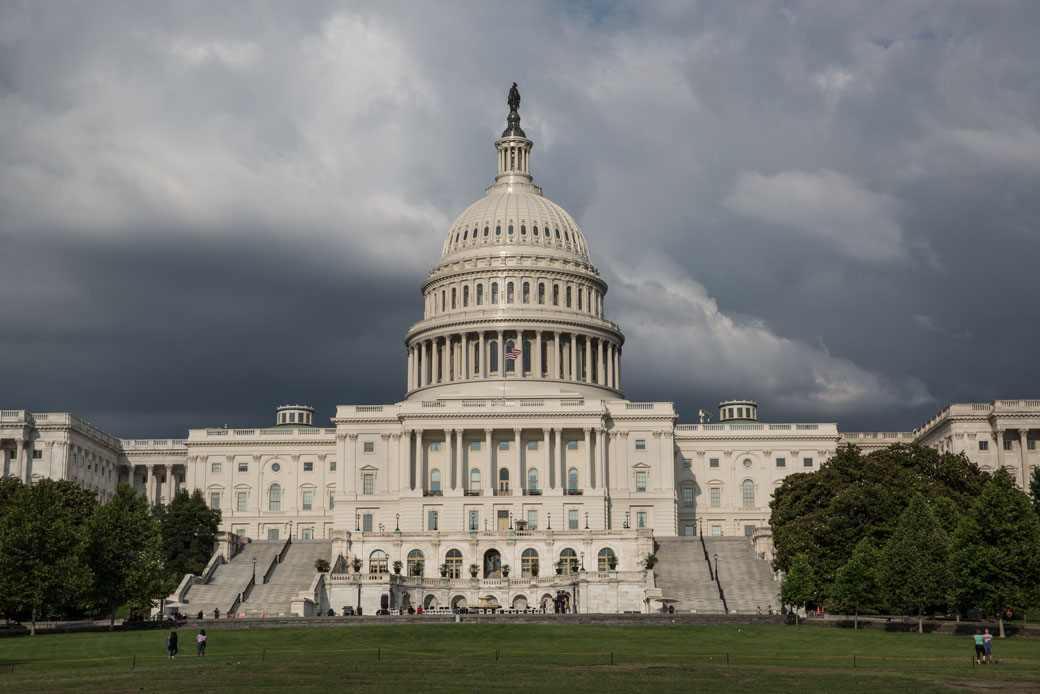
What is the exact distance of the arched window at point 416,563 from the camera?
4405 inches

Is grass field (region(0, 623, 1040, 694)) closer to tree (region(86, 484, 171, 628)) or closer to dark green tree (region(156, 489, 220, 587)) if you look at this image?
tree (region(86, 484, 171, 628))

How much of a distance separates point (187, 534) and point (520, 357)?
45.7 m

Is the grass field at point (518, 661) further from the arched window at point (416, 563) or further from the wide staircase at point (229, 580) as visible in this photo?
the arched window at point (416, 563)

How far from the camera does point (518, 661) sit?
54.4 metres

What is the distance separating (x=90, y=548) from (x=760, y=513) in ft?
268

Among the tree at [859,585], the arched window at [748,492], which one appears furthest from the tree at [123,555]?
the arched window at [748,492]

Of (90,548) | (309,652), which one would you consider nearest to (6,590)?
(90,548)

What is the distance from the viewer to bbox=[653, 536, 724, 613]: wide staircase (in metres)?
97.7

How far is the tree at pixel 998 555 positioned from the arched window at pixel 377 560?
54.3 meters

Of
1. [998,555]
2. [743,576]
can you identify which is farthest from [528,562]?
[998,555]

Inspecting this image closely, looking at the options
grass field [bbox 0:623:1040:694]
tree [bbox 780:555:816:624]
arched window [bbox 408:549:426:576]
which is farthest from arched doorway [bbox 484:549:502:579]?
grass field [bbox 0:623:1040:694]

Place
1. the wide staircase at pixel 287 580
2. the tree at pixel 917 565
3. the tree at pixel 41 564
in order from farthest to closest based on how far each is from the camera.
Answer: the wide staircase at pixel 287 580, the tree at pixel 41 564, the tree at pixel 917 565

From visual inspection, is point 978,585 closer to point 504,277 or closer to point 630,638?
point 630,638

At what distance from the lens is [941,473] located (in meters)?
107
